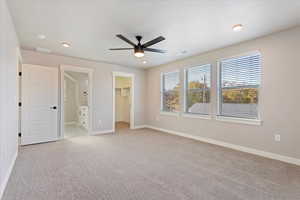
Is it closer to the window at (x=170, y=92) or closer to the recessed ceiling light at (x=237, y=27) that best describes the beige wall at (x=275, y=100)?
the recessed ceiling light at (x=237, y=27)

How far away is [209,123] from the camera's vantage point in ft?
14.4

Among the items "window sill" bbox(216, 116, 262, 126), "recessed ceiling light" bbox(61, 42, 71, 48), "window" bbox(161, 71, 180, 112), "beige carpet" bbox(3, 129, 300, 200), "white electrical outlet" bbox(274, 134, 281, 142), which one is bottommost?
"beige carpet" bbox(3, 129, 300, 200)

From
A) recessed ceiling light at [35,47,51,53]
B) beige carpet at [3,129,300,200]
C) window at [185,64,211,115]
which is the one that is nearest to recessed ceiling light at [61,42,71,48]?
recessed ceiling light at [35,47,51,53]

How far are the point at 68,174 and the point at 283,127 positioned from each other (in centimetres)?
407

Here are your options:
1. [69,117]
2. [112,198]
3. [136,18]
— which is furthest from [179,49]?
[69,117]

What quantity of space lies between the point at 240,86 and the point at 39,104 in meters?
5.31

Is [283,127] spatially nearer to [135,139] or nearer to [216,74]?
[216,74]

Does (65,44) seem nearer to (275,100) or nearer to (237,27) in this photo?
(237,27)

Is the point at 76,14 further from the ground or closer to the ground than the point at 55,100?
further from the ground

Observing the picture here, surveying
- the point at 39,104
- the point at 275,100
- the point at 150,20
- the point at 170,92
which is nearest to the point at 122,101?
the point at 170,92

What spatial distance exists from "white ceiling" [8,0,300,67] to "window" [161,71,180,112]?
1.83 m

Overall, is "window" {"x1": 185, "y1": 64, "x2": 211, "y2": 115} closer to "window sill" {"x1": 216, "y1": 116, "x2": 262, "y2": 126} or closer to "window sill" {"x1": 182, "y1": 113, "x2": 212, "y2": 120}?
"window sill" {"x1": 182, "y1": 113, "x2": 212, "y2": 120}

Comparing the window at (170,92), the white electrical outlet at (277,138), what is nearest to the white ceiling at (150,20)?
the window at (170,92)

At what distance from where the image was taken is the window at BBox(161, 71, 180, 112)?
18.1 ft
